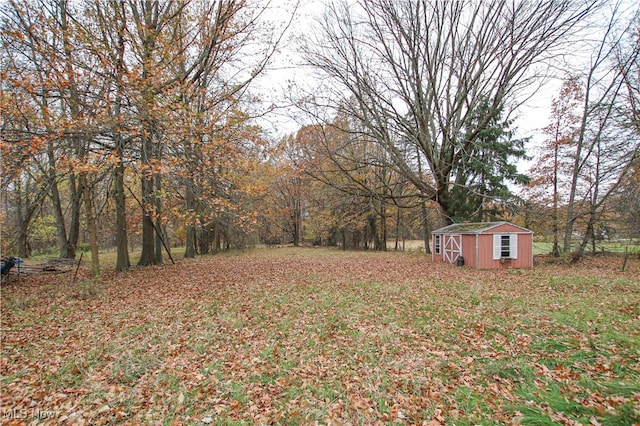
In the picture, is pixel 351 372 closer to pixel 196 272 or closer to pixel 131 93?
pixel 131 93

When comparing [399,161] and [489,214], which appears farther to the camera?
[489,214]

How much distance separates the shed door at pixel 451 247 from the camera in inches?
506

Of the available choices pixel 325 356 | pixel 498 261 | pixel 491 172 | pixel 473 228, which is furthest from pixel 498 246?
pixel 325 356

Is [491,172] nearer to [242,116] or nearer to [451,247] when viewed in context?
[451,247]

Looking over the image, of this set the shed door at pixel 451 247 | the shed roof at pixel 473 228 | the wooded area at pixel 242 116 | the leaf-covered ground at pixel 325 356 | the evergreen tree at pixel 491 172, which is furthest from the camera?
the evergreen tree at pixel 491 172

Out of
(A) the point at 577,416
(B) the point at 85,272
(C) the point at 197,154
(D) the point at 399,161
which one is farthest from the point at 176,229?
(A) the point at 577,416

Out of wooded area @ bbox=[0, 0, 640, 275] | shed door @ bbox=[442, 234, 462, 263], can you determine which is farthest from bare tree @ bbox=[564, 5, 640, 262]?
shed door @ bbox=[442, 234, 462, 263]

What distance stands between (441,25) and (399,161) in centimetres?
545

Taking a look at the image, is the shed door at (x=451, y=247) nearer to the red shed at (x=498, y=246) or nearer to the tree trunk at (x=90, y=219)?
the red shed at (x=498, y=246)

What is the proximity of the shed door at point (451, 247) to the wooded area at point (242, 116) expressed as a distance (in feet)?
7.21

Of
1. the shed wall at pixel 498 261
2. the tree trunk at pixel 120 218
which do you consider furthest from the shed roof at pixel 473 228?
the tree trunk at pixel 120 218

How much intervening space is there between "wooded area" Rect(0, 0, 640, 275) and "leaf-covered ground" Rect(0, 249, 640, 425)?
3.07 m

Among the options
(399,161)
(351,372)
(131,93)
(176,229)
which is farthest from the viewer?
(176,229)

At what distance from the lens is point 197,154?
794 cm
